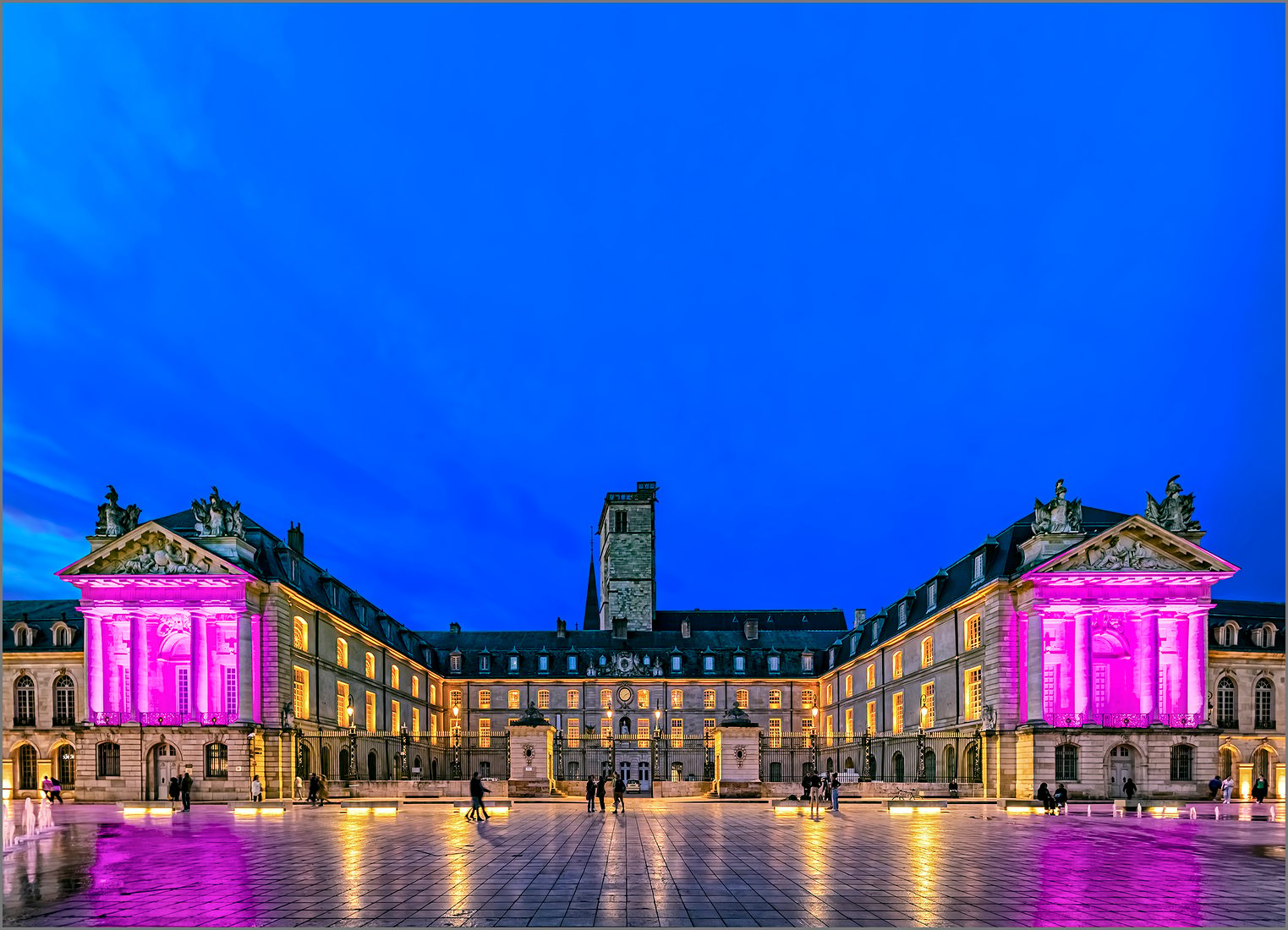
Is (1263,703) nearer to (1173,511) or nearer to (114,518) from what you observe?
(1173,511)

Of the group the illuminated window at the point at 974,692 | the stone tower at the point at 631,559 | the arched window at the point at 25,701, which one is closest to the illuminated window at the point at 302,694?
the arched window at the point at 25,701

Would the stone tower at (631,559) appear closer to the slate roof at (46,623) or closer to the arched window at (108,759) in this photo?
the slate roof at (46,623)

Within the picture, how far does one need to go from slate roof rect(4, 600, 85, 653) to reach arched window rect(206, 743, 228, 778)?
489 inches

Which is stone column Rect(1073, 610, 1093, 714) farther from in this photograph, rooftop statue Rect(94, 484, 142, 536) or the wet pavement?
rooftop statue Rect(94, 484, 142, 536)

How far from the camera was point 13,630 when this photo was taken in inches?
2315

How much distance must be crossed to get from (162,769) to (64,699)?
470 inches

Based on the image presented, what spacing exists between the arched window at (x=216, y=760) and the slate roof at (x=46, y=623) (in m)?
12.4

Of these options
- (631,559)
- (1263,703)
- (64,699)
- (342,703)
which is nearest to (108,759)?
(64,699)

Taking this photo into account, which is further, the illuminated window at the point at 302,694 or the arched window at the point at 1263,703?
the arched window at the point at 1263,703

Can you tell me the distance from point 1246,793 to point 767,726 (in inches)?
1699

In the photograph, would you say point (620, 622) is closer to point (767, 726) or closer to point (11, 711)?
point (767, 726)

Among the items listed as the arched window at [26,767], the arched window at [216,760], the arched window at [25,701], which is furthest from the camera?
the arched window at [25,701]

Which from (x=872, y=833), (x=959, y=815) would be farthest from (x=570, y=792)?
(x=872, y=833)

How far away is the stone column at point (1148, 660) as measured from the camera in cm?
4991
